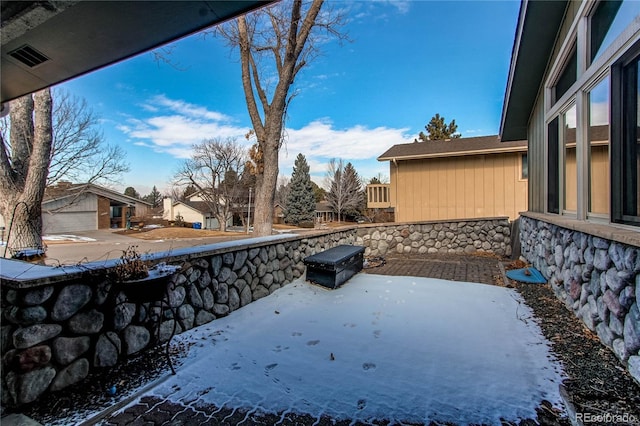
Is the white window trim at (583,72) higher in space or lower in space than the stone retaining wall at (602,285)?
higher

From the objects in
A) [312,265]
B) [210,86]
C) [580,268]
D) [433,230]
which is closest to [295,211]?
[210,86]

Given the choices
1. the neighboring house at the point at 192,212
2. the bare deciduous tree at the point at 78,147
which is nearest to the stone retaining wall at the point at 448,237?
the bare deciduous tree at the point at 78,147

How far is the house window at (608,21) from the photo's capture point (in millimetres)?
2853

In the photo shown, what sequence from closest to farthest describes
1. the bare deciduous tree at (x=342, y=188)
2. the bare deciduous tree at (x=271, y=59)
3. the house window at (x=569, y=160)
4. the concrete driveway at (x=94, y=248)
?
the house window at (x=569, y=160), the bare deciduous tree at (x=271, y=59), the concrete driveway at (x=94, y=248), the bare deciduous tree at (x=342, y=188)

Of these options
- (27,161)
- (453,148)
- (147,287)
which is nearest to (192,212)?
(27,161)

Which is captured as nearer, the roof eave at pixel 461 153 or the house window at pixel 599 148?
the house window at pixel 599 148

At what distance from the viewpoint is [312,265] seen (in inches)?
197

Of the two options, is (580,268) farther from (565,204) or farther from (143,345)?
(143,345)

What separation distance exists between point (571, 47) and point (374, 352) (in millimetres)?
5318

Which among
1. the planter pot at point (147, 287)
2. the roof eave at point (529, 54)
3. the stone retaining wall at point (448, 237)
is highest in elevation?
the roof eave at point (529, 54)

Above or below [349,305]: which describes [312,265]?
above

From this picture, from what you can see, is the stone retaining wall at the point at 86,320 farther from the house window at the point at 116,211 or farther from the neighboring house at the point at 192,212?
the house window at the point at 116,211

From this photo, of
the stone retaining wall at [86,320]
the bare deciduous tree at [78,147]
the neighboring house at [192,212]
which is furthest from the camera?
the neighboring house at [192,212]

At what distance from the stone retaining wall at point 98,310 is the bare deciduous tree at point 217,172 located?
22.7 m
